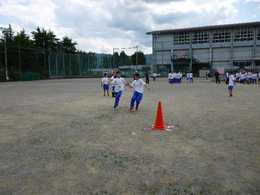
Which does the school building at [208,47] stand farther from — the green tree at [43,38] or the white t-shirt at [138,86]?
the white t-shirt at [138,86]

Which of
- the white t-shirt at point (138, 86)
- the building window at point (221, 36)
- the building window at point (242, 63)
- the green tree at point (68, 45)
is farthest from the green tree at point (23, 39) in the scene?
the white t-shirt at point (138, 86)

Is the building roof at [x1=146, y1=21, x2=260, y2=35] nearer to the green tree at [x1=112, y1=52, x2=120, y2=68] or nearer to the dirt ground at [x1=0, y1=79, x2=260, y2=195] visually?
the green tree at [x1=112, y1=52, x2=120, y2=68]

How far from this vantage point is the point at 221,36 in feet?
239

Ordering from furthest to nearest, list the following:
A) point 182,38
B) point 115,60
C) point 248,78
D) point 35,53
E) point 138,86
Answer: point 115,60 < point 182,38 < point 35,53 < point 248,78 < point 138,86

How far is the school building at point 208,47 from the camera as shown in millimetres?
69688

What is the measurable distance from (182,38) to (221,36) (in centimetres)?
1073

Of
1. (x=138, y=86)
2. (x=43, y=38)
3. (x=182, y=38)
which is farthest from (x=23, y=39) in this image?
(x=138, y=86)

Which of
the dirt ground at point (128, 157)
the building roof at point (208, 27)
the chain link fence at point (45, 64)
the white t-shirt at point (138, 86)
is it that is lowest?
the dirt ground at point (128, 157)

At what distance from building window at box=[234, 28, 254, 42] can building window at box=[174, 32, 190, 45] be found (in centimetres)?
1283

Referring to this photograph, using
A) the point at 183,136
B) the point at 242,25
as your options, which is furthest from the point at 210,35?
the point at 183,136

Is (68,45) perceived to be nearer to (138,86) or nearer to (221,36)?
(221,36)

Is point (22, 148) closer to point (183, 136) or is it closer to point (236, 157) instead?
point (183, 136)

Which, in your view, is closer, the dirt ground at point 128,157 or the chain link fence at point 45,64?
the dirt ground at point 128,157

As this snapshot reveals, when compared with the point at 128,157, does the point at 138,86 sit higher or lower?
higher
